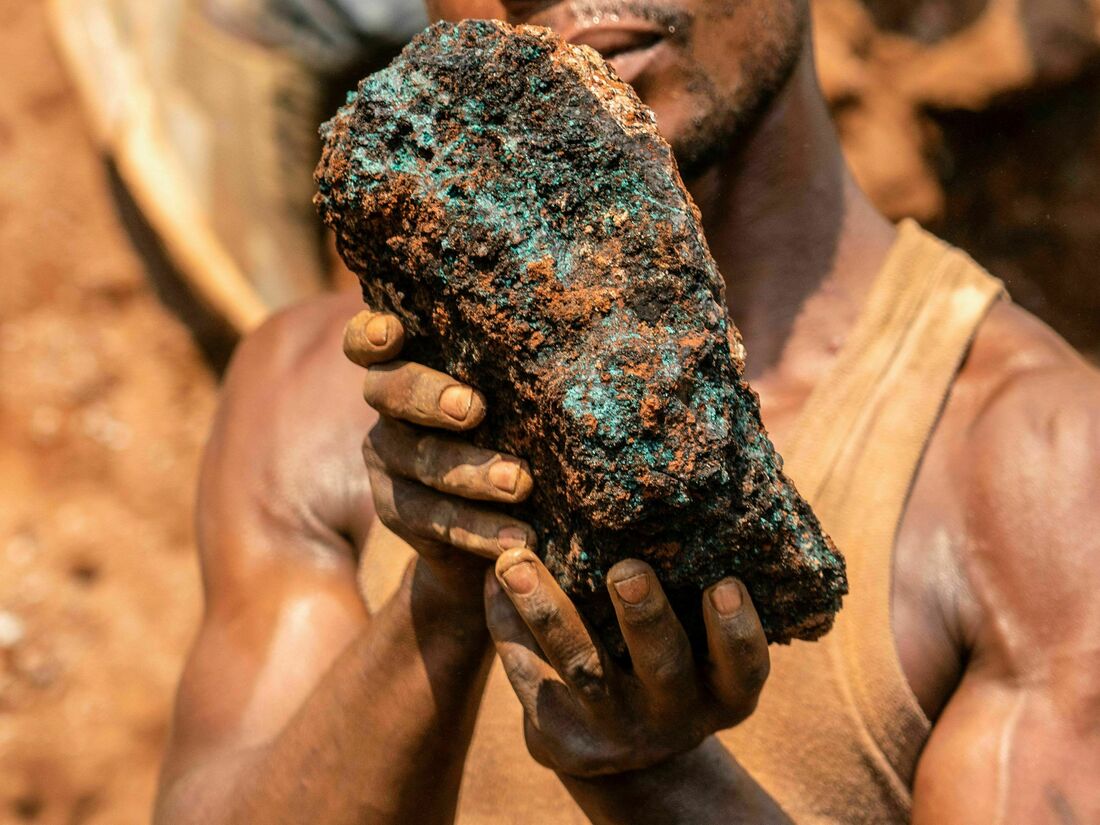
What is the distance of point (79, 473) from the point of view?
289cm

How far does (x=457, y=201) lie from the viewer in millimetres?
1104

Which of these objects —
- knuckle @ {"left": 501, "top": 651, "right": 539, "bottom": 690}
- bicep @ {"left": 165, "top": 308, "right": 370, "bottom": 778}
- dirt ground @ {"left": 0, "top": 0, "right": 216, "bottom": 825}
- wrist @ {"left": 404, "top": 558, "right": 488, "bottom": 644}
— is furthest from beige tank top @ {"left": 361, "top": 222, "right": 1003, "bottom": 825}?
dirt ground @ {"left": 0, "top": 0, "right": 216, "bottom": 825}

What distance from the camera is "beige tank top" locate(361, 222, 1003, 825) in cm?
147

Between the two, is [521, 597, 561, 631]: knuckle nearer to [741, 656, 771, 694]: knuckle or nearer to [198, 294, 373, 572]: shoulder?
[741, 656, 771, 694]: knuckle

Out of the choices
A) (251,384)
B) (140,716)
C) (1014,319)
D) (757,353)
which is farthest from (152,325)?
(1014,319)

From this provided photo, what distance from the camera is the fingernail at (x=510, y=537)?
1.16 metres

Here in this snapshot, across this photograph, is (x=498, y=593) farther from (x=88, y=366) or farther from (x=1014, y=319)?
(x=88, y=366)

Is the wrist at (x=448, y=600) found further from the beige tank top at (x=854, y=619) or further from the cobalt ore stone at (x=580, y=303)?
the beige tank top at (x=854, y=619)

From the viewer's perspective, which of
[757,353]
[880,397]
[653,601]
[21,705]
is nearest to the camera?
[653,601]

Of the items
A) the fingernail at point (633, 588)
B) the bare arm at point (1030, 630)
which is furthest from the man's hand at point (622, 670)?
the bare arm at point (1030, 630)

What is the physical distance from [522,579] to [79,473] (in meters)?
2.02

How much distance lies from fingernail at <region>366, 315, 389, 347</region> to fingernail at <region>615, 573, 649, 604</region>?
0.30 meters

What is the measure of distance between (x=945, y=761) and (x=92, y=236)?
2.24 m

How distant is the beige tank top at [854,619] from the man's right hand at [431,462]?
1.42ft
